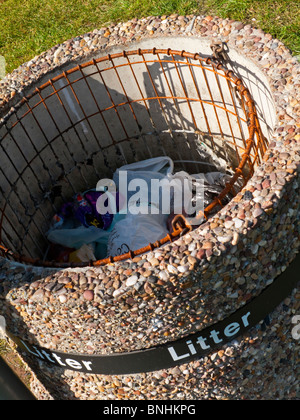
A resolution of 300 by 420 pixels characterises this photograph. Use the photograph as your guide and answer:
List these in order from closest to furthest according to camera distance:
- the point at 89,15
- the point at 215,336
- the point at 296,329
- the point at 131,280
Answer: the point at 131,280, the point at 215,336, the point at 296,329, the point at 89,15

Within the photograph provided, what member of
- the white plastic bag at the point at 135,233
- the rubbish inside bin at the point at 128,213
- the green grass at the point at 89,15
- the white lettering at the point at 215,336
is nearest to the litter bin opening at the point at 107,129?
the rubbish inside bin at the point at 128,213

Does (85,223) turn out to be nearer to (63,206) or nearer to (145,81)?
(63,206)

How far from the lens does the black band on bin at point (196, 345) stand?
3555 mm

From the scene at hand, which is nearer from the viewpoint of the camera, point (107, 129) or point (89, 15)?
point (107, 129)

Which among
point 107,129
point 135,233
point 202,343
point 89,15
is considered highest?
point 89,15

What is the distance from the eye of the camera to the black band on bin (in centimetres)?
355

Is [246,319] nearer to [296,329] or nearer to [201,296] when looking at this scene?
[201,296]

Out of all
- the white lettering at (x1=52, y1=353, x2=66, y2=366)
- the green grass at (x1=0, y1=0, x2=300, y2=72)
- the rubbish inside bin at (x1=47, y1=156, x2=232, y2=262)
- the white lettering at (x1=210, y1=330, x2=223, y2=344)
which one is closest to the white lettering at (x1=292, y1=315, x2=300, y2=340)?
the white lettering at (x1=210, y1=330, x2=223, y2=344)

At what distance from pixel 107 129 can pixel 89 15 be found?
6.02 ft

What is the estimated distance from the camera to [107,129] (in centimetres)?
549

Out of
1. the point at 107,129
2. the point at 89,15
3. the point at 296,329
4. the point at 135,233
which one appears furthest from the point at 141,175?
the point at 89,15

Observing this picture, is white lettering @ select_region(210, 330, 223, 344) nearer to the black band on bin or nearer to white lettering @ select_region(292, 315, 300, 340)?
the black band on bin

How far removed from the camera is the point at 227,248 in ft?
10.5

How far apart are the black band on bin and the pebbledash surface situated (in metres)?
0.04
